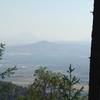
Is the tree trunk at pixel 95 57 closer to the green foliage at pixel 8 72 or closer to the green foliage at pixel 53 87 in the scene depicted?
the green foliage at pixel 53 87

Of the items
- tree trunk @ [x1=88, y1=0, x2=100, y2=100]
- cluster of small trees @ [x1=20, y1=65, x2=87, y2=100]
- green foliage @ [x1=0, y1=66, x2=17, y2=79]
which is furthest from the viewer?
green foliage @ [x1=0, y1=66, x2=17, y2=79]

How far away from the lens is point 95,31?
552 cm

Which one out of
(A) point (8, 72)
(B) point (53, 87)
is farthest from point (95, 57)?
(A) point (8, 72)

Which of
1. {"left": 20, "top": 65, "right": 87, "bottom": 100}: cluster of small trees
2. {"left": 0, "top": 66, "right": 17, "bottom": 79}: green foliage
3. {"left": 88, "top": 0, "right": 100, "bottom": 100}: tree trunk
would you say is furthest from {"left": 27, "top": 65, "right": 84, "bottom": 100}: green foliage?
{"left": 88, "top": 0, "right": 100, "bottom": 100}: tree trunk

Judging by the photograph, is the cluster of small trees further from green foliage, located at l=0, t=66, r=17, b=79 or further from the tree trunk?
the tree trunk

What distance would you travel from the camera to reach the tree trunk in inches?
217

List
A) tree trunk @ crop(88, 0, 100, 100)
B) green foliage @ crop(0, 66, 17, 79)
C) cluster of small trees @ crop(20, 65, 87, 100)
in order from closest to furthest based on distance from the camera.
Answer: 1. tree trunk @ crop(88, 0, 100, 100)
2. cluster of small trees @ crop(20, 65, 87, 100)
3. green foliage @ crop(0, 66, 17, 79)

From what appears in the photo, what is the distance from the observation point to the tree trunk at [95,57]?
217 inches

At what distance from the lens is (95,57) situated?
5555mm

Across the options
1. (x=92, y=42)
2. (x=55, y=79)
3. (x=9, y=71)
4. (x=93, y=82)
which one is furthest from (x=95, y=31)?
(x=9, y=71)

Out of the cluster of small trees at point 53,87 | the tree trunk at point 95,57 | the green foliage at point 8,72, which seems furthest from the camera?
the green foliage at point 8,72

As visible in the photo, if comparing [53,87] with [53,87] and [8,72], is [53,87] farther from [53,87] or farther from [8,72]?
[8,72]

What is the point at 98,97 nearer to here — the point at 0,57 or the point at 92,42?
the point at 92,42

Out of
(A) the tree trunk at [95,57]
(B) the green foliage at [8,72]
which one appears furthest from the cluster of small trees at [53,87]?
(A) the tree trunk at [95,57]
